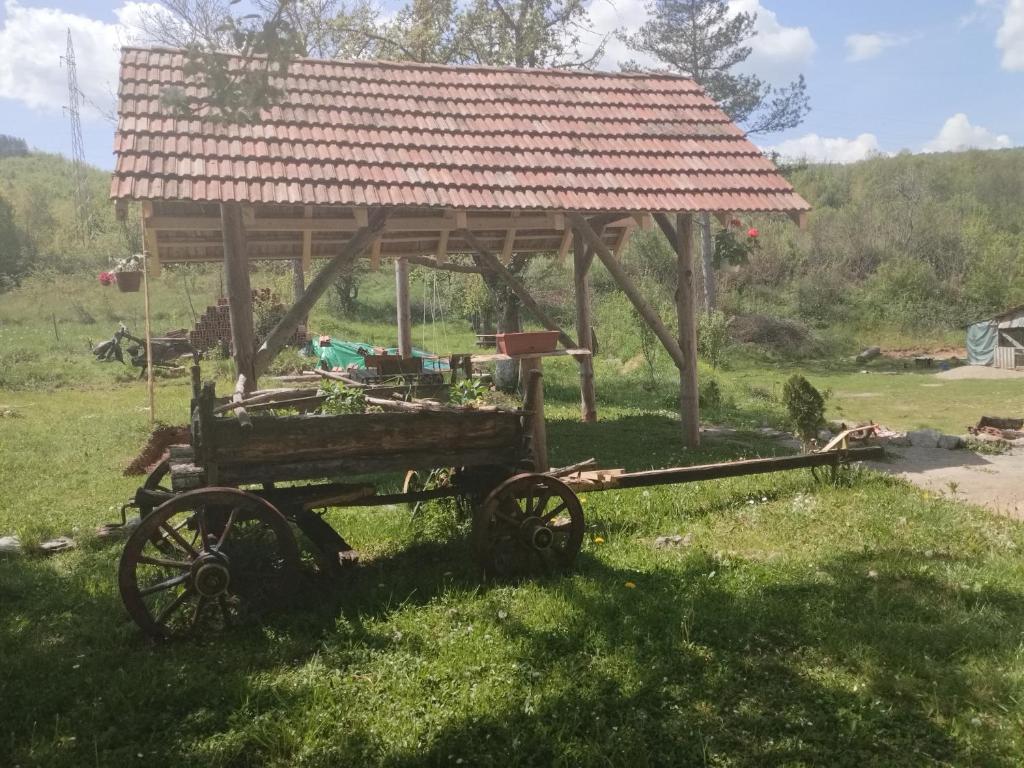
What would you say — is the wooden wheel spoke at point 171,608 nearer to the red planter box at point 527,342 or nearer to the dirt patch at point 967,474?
the red planter box at point 527,342

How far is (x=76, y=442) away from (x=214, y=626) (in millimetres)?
6903

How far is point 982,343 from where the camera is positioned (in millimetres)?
23703

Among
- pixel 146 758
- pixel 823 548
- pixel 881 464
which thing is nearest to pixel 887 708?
pixel 823 548

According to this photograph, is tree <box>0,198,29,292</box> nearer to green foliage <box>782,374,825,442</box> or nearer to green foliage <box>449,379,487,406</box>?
green foliage <box>449,379,487,406</box>

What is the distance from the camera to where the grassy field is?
9.16 feet

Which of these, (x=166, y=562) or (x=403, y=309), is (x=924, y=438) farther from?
(x=166, y=562)

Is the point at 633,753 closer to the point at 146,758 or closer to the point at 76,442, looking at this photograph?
the point at 146,758

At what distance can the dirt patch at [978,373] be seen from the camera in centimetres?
2033

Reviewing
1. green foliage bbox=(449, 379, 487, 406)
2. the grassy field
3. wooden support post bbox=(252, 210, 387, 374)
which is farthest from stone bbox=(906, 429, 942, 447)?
wooden support post bbox=(252, 210, 387, 374)

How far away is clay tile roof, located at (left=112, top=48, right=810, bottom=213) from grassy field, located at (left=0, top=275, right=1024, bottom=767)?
317cm

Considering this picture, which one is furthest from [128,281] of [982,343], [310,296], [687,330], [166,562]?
[982,343]

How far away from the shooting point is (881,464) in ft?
25.9

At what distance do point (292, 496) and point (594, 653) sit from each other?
76.6 inches

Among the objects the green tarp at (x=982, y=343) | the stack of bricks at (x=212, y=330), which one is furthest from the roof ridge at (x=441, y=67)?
the green tarp at (x=982, y=343)
